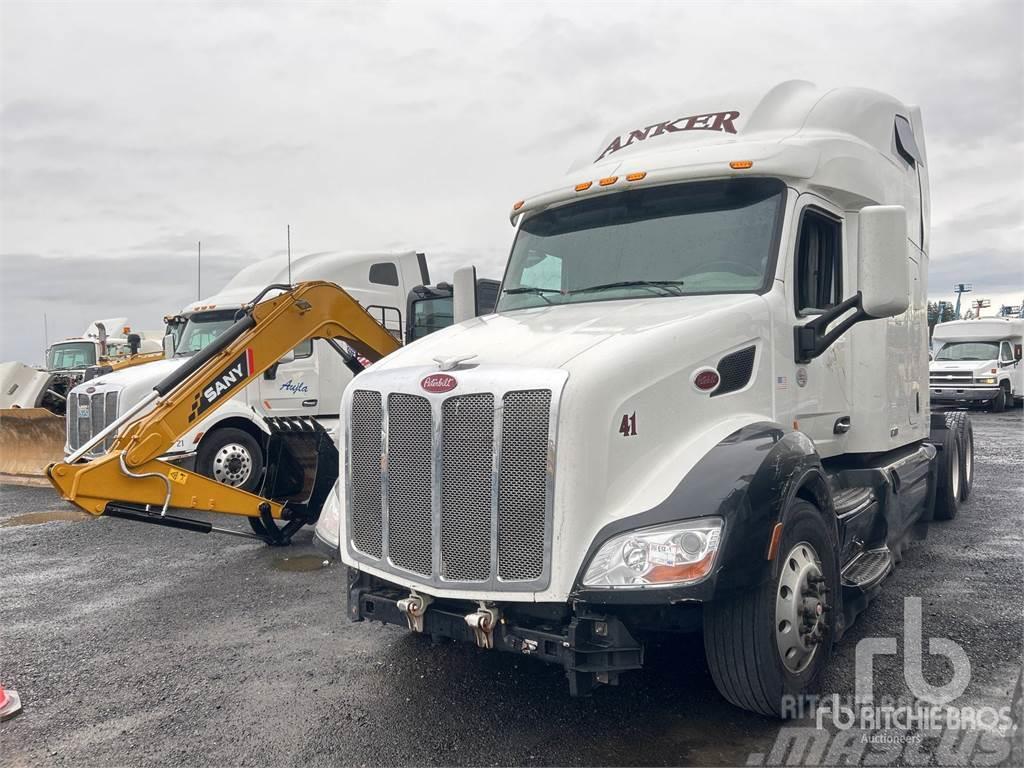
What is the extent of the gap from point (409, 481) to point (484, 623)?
0.77 metres

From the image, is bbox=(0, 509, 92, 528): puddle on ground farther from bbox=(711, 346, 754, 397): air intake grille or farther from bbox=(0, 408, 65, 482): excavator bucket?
bbox=(711, 346, 754, 397): air intake grille

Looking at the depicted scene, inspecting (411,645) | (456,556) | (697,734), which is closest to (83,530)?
(411,645)

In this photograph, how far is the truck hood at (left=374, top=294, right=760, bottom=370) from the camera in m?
3.69

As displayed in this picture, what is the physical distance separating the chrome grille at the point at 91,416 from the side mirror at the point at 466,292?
20.4 feet

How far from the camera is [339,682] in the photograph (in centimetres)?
434

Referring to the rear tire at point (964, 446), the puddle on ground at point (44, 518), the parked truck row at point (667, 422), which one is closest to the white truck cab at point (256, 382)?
the puddle on ground at point (44, 518)

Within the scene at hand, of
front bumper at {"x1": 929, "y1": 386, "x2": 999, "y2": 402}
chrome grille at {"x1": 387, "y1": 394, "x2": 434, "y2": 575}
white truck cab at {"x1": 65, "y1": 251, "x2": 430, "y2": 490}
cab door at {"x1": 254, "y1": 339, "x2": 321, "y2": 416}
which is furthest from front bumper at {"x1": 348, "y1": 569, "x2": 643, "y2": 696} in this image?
front bumper at {"x1": 929, "y1": 386, "x2": 999, "y2": 402}

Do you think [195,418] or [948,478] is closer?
[195,418]

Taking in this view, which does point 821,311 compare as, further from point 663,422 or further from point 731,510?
point 731,510

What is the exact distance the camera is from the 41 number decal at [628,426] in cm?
348

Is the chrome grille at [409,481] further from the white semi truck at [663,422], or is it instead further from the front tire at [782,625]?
the front tire at [782,625]

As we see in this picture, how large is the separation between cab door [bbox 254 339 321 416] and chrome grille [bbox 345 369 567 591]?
25.2 feet

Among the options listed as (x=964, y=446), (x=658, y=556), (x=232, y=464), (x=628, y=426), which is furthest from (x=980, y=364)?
(x=658, y=556)

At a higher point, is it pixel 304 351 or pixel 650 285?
pixel 650 285
